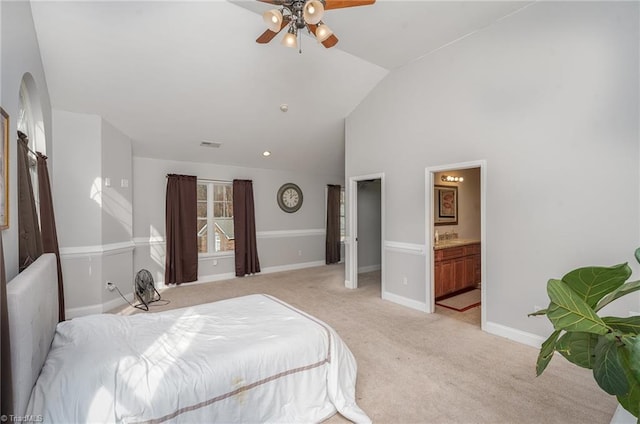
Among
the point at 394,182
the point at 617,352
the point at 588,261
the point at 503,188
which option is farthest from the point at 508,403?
the point at 394,182

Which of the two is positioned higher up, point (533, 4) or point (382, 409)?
point (533, 4)

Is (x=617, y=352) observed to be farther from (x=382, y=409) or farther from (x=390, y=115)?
(x=390, y=115)

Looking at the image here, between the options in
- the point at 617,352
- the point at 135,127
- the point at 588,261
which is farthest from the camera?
the point at 135,127

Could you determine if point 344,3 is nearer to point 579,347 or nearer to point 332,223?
point 579,347

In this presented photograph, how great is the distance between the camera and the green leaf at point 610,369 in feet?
2.42

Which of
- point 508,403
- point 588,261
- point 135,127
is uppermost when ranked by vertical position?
point 135,127

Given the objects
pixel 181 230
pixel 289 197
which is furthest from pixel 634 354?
pixel 289 197

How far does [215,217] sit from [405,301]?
390 cm

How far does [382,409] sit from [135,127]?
4.63 m

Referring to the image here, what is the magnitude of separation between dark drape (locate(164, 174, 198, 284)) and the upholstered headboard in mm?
3365

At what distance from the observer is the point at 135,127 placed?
4.34 m

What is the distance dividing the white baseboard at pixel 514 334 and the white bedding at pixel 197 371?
6.53ft

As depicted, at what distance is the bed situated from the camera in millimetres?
1390

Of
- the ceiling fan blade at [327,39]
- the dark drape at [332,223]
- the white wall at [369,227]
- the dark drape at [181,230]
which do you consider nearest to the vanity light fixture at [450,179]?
the white wall at [369,227]
